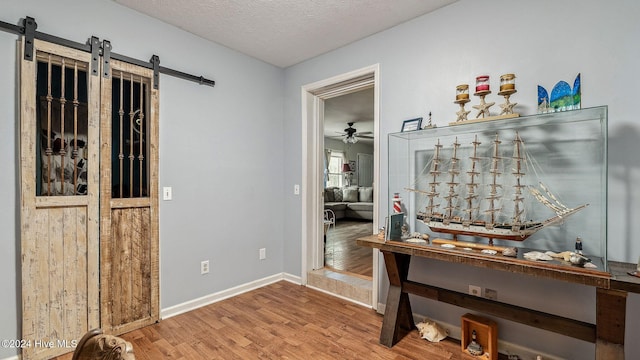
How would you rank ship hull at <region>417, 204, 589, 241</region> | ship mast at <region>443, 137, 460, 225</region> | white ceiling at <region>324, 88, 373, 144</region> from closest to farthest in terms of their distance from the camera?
1. ship hull at <region>417, 204, 589, 241</region>
2. ship mast at <region>443, 137, 460, 225</region>
3. white ceiling at <region>324, 88, 373, 144</region>

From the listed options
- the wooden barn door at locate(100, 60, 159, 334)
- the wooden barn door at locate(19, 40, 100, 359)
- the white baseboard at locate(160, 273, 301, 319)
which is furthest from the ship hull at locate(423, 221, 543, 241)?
the wooden barn door at locate(19, 40, 100, 359)

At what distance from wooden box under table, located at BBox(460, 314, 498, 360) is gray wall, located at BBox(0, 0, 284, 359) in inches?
83.7

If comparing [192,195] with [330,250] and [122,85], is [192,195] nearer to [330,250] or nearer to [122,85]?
[122,85]

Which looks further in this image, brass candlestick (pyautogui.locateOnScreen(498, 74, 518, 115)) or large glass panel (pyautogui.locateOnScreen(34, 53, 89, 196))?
large glass panel (pyautogui.locateOnScreen(34, 53, 89, 196))

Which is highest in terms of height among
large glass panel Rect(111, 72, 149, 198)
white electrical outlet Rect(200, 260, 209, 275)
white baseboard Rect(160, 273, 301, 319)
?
large glass panel Rect(111, 72, 149, 198)

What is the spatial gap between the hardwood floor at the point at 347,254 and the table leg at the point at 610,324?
201cm

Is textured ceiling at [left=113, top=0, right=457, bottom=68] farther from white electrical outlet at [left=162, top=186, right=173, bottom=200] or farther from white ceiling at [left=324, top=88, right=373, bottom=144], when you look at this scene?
white ceiling at [left=324, top=88, right=373, bottom=144]

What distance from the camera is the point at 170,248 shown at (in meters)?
2.60

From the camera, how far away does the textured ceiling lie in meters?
2.28

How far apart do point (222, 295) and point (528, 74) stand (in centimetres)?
320

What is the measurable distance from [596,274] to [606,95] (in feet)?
3.47

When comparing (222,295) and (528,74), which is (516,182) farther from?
(222,295)

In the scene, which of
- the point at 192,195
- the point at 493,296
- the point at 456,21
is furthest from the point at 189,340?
the point at 456,21

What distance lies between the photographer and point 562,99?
1727 millimetres
